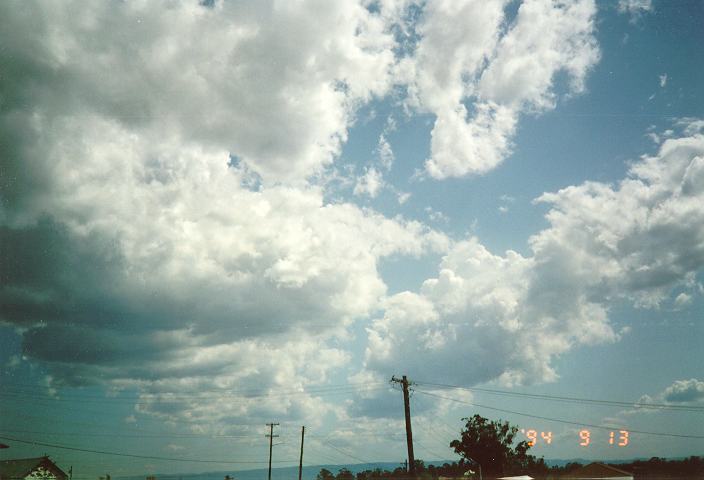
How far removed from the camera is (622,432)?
28078 mm

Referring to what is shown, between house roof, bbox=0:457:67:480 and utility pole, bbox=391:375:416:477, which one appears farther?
house roof, bbox=0:457:67:480

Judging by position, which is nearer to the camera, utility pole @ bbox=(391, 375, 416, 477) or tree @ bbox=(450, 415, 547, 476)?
utility pole @ bbox=(391, 375, 416, 477)

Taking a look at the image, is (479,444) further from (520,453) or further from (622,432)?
(622,432)

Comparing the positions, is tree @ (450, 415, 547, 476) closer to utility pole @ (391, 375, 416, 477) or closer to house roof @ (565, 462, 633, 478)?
house roof @ (565, 462, 633, 478)

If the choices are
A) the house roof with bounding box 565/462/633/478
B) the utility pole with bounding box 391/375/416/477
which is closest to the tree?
the house roof with bounding box 565/462/633/478

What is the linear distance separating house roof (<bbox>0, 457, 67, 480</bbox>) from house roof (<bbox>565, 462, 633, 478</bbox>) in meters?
80.6

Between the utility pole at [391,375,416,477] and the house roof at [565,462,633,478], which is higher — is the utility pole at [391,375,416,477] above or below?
above

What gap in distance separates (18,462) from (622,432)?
81229 millimetres

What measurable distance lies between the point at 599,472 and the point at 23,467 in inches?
3362

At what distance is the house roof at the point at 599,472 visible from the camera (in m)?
63.4

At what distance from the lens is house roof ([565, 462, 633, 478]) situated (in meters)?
63.4

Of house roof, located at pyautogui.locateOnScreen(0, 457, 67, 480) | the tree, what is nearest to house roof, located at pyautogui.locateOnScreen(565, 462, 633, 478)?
the tree

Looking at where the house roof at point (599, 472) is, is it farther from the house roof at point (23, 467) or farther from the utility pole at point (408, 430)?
the house roof at point (23, 467)

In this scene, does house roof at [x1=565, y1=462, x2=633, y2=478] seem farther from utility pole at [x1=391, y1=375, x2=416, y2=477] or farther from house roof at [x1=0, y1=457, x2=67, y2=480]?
house roof at [x1=0, y1=457, x2=67, y2=480]
